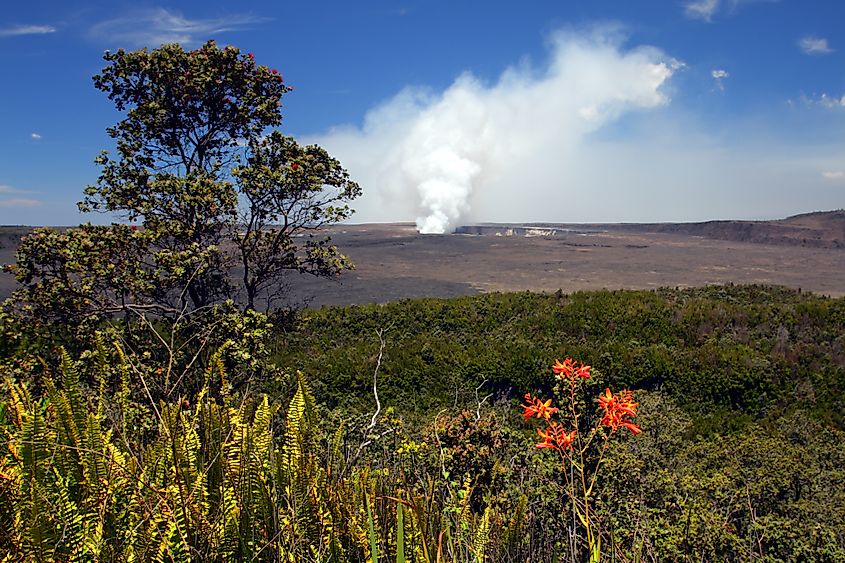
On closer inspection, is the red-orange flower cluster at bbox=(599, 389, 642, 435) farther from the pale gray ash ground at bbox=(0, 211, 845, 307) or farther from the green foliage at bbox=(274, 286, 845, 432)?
the pale gray ash ground at bbox=(0, 211, 845, 307)

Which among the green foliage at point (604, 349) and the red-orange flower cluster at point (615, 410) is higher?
the red-orange flower cluster at point (615, 410)

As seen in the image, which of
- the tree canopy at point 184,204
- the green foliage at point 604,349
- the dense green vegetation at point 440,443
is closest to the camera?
the dense green vegetation at point 440,443

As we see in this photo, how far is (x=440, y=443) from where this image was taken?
4.47ft

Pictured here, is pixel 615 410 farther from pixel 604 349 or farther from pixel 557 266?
pixel 557 266

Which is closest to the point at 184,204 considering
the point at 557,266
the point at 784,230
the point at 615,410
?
the point at 615,410

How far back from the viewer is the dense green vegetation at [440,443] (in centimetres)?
111

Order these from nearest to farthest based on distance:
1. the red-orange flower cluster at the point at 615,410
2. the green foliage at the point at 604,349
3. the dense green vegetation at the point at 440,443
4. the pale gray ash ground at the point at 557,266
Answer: the dense green vegetation at the point at 440,443
the red-orange flower cluster at the point at 615,410
the green foliage at the point at 604,349
the pale gray ash ground at the point at 557,266

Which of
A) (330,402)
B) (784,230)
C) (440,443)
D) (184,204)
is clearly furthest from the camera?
(784,230)

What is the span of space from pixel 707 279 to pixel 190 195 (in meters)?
39.9

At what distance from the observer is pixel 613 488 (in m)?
4.43

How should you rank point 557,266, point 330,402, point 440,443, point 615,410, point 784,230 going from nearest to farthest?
point 440,443, point 615,410, point 330,402, point 557,266, point 784,230

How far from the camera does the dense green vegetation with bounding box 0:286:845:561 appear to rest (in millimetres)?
1112

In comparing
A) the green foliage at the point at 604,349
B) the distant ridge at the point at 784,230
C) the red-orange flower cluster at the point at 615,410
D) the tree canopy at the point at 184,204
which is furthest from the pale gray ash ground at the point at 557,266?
the red-orange flower cluster at the point at 615,410

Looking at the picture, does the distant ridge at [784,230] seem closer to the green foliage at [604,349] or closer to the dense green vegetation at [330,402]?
the dense green vegetation at [330,402]
